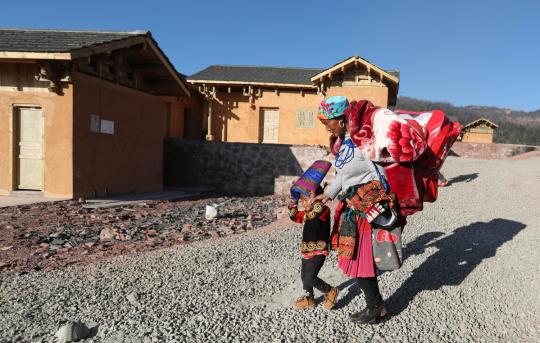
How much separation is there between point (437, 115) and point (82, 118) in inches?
315

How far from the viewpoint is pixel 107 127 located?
976cm

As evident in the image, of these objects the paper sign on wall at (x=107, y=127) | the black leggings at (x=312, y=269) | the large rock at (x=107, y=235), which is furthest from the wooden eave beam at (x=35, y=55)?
the black leggings at (x=312, y=269)

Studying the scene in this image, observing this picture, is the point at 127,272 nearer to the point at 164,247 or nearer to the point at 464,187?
the point at 164,247

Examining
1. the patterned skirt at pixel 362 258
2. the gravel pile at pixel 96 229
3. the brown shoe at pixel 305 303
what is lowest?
the gravel pile at pixel 96 229

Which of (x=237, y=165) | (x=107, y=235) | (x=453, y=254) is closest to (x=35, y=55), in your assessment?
(x=107, y=235)

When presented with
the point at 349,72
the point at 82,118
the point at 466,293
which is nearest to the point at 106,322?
the point at 466,293

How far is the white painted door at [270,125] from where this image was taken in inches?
717

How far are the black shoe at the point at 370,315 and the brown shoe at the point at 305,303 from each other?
0.39 metres

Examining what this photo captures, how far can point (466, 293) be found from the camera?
13.1ft

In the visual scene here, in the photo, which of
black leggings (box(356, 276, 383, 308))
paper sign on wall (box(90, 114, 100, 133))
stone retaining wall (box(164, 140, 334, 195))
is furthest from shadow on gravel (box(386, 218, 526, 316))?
paper sign on wall (box(90, 114, 100, 133))

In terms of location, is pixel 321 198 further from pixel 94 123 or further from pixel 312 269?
pixel 94 123

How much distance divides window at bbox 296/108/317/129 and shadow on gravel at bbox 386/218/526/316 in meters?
10.7

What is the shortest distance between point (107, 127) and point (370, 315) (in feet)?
27.8

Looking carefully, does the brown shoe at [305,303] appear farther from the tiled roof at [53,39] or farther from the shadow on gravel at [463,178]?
the shadow on gravel at [463,178]
